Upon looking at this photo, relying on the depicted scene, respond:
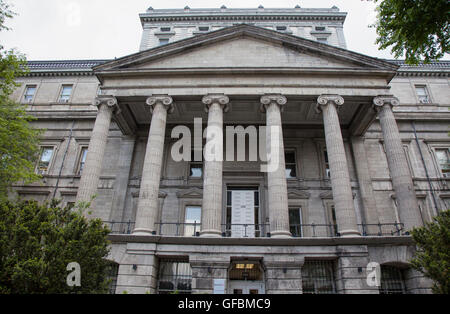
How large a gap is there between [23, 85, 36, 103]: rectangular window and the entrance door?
2460 centimetres

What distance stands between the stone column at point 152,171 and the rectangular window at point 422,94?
22163mm

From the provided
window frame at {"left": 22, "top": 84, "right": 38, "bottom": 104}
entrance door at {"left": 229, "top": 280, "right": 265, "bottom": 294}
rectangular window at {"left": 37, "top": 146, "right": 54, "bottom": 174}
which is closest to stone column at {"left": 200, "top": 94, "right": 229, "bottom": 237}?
entrance door at {"left": 229, "top": 280, "right": 265, "bottom": 294}

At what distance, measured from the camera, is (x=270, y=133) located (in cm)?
1731

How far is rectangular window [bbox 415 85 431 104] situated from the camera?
25698 millimetres

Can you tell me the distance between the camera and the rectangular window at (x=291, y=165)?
22.8 m

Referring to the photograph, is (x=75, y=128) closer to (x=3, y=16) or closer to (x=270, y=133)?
(x=3, y=16)

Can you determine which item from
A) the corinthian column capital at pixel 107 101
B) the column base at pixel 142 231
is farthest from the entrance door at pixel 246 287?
the corinthian column capital at pixel 107 101

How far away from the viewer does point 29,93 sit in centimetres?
2720

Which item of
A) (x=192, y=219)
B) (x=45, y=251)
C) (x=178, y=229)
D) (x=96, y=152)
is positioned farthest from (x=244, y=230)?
(x=45, y=251)

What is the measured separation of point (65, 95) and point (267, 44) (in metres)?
19.2

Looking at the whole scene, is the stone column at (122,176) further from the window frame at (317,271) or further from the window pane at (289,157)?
the window frame at (317,271)

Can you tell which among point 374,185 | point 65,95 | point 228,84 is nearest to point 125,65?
point 228,84

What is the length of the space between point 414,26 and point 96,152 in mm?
17509

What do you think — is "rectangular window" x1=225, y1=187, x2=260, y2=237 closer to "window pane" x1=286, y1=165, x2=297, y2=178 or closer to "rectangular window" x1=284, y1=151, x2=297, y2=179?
"window pane" x1=286, y1=165, x2=297, y2=178
